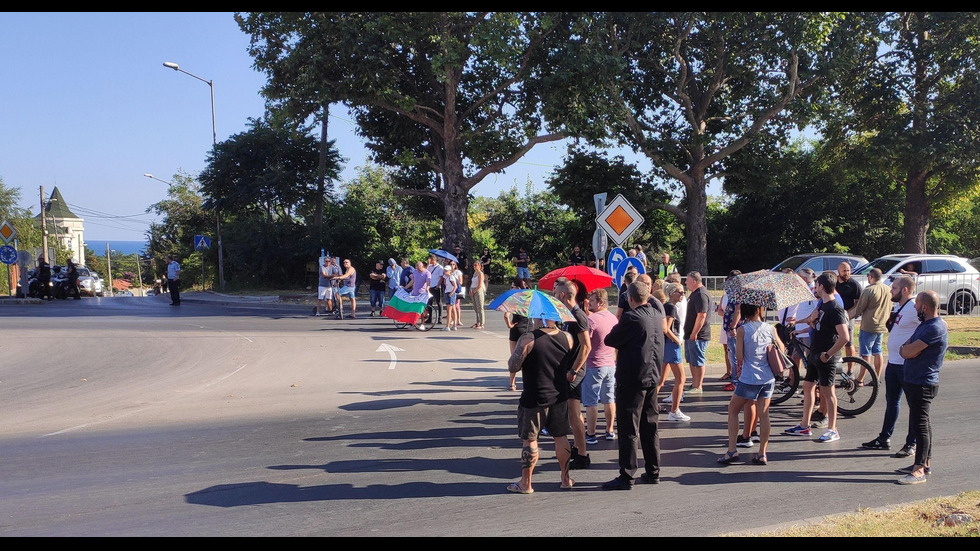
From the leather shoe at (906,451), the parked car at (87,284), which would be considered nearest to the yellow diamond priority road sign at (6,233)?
the parked car at (87,284)

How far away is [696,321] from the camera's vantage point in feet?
34.1

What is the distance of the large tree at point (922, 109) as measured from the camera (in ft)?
93.1

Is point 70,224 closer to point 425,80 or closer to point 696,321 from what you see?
point 425,80

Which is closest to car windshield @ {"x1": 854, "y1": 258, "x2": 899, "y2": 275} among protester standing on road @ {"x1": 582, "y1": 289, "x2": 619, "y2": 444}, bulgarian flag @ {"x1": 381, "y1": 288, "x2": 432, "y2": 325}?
bulgarian flag @ {"x1": 381, "y1": 288, "x2": 432, "y2": 325}

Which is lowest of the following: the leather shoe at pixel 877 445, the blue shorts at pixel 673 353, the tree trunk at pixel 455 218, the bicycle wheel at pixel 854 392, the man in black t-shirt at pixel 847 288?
the leather shoe at pixel 877 445

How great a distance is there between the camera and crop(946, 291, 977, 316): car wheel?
21.3 metres

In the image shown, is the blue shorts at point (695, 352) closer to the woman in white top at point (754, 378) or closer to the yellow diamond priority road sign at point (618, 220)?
the woman in white top at point (754, 378)

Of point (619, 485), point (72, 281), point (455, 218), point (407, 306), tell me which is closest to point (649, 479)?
point (619, 485)

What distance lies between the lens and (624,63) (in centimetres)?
2647

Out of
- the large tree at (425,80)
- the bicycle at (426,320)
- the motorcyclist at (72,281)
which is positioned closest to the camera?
the bicycle at (426,320)

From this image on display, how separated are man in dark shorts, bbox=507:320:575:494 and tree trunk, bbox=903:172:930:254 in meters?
29.9

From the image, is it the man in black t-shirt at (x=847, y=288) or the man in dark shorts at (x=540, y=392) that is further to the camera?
the man in black t-shirt at (x=847, y=288)

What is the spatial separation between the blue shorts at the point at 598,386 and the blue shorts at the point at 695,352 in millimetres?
2712
